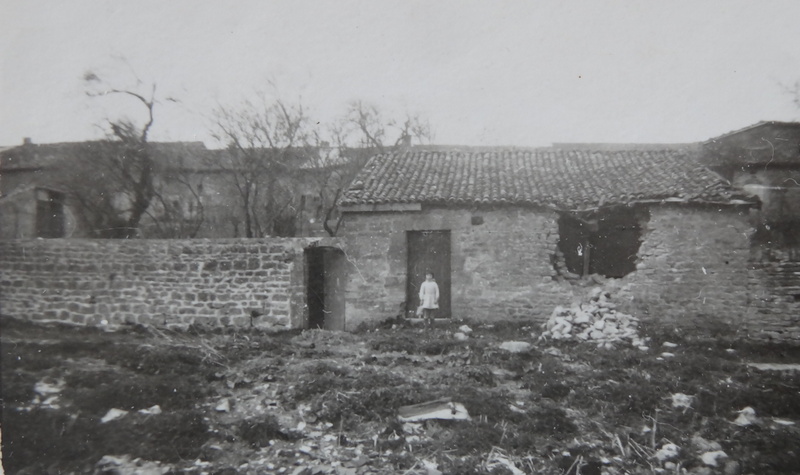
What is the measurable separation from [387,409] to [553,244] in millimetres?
6730

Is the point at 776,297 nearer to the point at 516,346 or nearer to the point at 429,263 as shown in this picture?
the point at 516,346

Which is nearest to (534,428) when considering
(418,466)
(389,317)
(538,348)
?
(418,466)

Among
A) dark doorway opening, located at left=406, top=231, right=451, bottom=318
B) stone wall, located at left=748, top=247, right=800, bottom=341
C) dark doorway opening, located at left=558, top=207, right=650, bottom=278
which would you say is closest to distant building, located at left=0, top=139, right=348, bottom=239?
dark doorway opening, located at left=406, top=231, right=451, bottom=318

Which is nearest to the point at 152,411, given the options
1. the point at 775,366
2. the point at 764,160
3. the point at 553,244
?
the point at 553,244

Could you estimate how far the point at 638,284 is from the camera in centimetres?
1037

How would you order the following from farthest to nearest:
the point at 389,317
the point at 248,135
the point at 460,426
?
the point at 248,135 < the point at 389,317 < the point at 460,426

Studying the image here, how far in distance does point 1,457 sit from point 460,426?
178 inches

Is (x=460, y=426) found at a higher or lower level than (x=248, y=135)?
lower

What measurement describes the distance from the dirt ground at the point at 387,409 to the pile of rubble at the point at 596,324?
452 mm

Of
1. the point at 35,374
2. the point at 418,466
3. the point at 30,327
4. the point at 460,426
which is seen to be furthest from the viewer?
the point at 30,327

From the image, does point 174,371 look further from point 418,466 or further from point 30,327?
point 30,327

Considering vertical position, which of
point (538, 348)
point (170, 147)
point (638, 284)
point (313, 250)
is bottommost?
point (538, 348)

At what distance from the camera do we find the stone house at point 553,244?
10.2 m

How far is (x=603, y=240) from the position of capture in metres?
11.1
